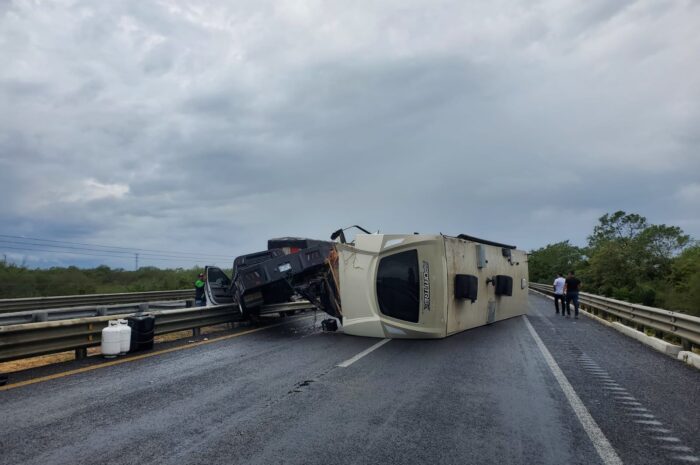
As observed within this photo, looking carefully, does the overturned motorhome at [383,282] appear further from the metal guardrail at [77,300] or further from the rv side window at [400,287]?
the metal guardrail at [77,300]

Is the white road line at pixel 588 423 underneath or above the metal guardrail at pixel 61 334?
underneath

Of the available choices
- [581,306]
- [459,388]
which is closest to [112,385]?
[459,388]

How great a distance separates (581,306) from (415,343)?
1817cm

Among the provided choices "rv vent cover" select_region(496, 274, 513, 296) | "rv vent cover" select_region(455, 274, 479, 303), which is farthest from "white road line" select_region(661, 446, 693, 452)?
"rv vent cover" select_region(496, 274, 513, 296)

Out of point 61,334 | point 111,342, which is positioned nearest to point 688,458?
point 111,342

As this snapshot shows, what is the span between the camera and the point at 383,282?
11.0m

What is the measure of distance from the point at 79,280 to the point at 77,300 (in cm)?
1549

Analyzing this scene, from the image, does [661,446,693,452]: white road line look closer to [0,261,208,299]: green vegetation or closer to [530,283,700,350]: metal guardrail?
[530,283,700,350]: metal guardrail

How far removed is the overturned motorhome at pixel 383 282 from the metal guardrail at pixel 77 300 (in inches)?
459

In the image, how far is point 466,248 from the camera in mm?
12812

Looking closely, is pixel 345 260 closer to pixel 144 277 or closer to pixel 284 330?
pixel 284 330

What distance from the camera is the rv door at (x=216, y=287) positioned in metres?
14.4

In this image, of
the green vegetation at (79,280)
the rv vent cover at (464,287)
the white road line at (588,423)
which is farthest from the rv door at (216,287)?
the green vegetation at (79,280)

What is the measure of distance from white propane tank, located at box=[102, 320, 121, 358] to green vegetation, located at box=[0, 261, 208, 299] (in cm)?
2557
